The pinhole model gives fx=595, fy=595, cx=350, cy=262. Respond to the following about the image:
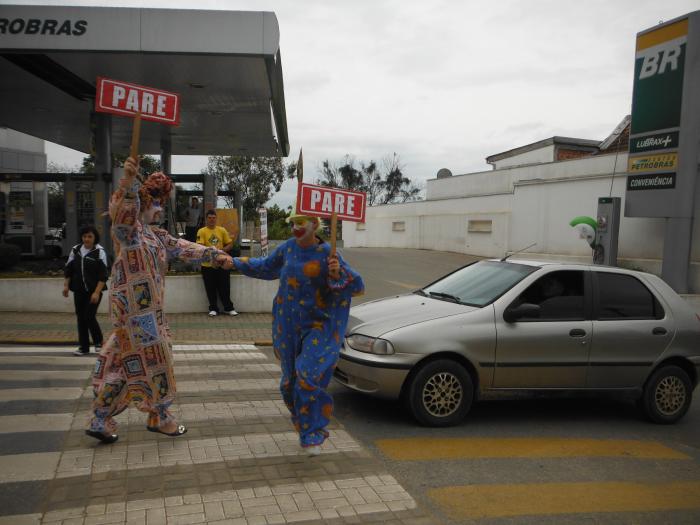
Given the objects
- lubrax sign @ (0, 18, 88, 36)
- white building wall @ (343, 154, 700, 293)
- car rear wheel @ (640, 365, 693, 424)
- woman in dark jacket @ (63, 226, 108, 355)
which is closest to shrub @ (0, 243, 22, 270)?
lubrax sign @ (0, 18, 88, 36)

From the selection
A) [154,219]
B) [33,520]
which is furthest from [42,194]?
[33,520]

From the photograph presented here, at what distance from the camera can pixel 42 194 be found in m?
16.8

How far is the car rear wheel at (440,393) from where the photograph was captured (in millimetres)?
5312

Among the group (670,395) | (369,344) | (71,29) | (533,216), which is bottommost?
(670,395)

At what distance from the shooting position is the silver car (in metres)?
5.34

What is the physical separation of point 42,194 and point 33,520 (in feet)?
50.7

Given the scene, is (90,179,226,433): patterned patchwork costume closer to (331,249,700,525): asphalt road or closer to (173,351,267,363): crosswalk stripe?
(331,249,700,525): asphalt road

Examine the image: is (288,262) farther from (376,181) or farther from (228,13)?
(376,181)

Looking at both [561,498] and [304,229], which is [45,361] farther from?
[561,498]

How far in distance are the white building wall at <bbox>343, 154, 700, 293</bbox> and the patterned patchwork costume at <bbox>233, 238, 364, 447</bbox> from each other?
556 inches

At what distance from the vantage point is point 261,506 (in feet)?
12.1

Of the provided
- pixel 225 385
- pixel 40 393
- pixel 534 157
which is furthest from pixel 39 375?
pixel 534 157

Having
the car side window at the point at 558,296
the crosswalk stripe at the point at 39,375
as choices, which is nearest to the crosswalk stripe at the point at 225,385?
the crosswalk stripe at the point at 39,375

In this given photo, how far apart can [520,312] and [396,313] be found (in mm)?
1171
